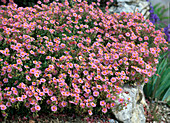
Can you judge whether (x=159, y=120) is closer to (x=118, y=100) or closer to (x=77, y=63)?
(x=118, y=100)

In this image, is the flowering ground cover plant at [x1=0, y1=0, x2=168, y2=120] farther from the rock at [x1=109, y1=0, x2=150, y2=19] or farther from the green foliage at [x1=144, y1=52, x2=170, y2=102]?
the rock at [x1=109, y1=0, x2=150, y2=19]

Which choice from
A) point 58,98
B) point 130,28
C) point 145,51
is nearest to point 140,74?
point 145,51

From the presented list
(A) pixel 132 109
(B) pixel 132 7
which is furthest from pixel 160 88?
(B) pixel 132 7

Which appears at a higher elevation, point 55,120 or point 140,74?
point 140,74

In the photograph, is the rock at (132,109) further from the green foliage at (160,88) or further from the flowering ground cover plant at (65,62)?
the green foliage at (160,88)

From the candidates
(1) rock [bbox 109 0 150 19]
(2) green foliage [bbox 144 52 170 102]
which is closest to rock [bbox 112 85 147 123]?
(2) green foliage [bbox 144 52 170 102]
